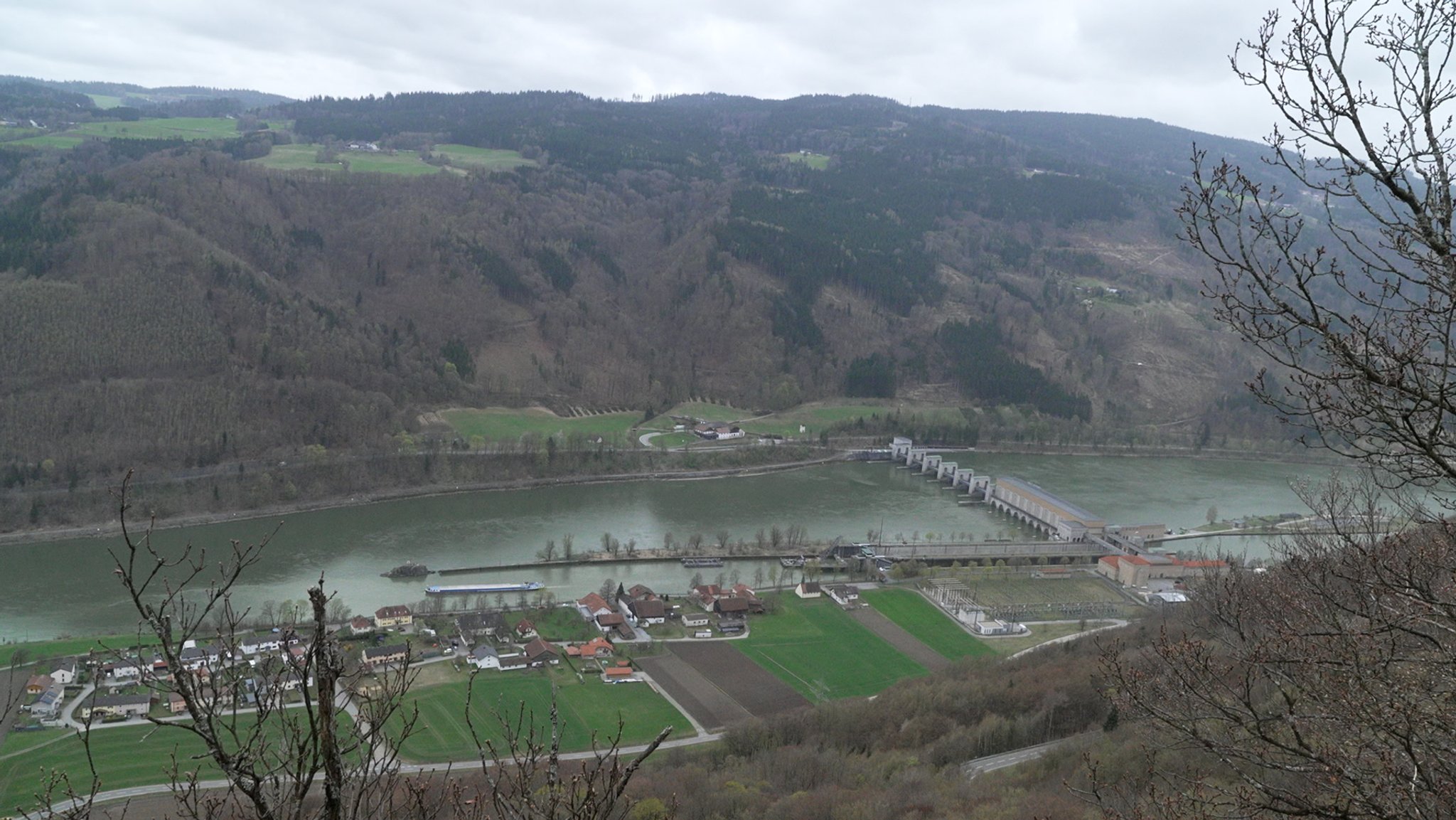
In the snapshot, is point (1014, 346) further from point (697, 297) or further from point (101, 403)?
point (101, 403)

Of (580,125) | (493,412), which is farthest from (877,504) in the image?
(580,125)

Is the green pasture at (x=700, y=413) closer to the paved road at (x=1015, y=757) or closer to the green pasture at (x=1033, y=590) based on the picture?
the green pasture at (x=1033, y=590)

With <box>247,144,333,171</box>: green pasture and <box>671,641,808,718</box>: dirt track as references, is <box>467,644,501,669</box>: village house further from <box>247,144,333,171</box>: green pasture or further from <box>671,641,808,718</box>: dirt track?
<box>247,144,333,171</box>: green pasture

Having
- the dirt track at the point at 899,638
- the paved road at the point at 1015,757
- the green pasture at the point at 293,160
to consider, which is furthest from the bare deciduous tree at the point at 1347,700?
the green pasture at the point at 293,160

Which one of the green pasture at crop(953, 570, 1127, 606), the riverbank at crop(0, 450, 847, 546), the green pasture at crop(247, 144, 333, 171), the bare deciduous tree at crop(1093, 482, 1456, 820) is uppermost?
the green pasture at crop(247, 144, 333, 171)

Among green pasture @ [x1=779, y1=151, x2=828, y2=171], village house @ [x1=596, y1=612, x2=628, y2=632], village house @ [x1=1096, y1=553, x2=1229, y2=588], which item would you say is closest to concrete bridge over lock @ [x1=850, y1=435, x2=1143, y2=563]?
village house @ [x1=1096, y1=553, x2=1229, y2=588]

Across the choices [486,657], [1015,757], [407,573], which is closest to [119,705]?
[486,657]
